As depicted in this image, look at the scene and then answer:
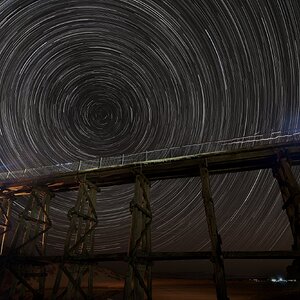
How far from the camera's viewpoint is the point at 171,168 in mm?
10352

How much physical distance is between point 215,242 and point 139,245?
256 centimetres

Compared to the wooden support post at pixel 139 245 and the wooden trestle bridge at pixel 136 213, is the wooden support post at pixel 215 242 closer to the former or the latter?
the wooden trestle bridge at pixel 136 213

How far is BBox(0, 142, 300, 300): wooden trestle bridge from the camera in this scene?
786 cm

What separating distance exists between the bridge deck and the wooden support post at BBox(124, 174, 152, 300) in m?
0.68

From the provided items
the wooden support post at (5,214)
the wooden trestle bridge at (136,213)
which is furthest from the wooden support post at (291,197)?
the wooden support post at (5,214)

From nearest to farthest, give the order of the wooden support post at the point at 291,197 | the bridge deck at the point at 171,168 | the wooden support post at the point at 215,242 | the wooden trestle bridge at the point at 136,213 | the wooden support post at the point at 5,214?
the wooden support post at the point at 215,242 → the wooden support post at the point at 291,197 → the wooden trestle bridge at the point at 136,213 → the bridge deck at the point at 171,168 → the wooden support post at the point at 5,214

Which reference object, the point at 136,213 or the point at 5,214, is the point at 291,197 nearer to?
the point at 136,213

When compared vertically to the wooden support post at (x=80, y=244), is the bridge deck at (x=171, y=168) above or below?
above

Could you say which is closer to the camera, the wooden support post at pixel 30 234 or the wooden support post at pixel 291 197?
the wooden support post at pixel 291 197

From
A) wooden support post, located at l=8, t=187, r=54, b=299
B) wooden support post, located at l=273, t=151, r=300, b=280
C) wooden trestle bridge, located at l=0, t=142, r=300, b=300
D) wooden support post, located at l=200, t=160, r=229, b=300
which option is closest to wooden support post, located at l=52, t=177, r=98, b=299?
wooden trestle bridge, located at l=0, t=142, r=300, b=300

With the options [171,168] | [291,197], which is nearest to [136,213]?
[171,168]

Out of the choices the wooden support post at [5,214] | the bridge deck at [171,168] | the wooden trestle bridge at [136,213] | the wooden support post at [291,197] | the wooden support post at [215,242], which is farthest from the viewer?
the wooden support post at [5,214]

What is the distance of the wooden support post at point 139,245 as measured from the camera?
27.0 feet

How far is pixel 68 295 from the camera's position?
884 cm
